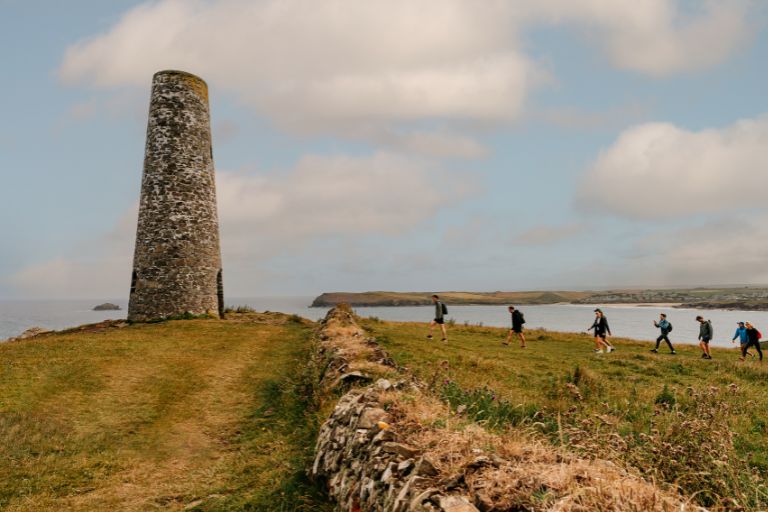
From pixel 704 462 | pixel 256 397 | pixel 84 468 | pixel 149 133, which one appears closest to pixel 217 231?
pixel 149 133

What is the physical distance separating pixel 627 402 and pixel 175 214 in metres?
23.3

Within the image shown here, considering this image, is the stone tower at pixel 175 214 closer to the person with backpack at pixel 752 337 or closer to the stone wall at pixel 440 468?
the stone wall at pixel 440 468

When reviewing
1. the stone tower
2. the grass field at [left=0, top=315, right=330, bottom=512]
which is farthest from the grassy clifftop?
the stone tower

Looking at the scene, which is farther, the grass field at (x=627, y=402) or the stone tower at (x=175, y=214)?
the stone tower at (x=175, y=214)

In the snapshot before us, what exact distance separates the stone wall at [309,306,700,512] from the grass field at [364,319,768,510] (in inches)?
22.3

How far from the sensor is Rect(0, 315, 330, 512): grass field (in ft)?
24.5

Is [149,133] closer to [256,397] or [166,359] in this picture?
[166,359]

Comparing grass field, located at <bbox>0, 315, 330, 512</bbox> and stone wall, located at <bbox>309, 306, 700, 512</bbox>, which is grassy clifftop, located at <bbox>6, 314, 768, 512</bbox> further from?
stone wall, located at <bbox>309, 306, 700, 512</bbox>

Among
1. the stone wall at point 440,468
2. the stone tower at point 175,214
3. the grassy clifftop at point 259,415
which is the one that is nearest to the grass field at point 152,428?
the grassy clifftop at point 259,415

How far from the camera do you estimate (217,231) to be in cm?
2802

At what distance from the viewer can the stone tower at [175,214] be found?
83.6 ft

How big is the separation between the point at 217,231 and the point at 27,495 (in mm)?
21606

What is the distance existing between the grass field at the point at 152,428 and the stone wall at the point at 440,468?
109cm

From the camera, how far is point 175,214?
84.8 feet
